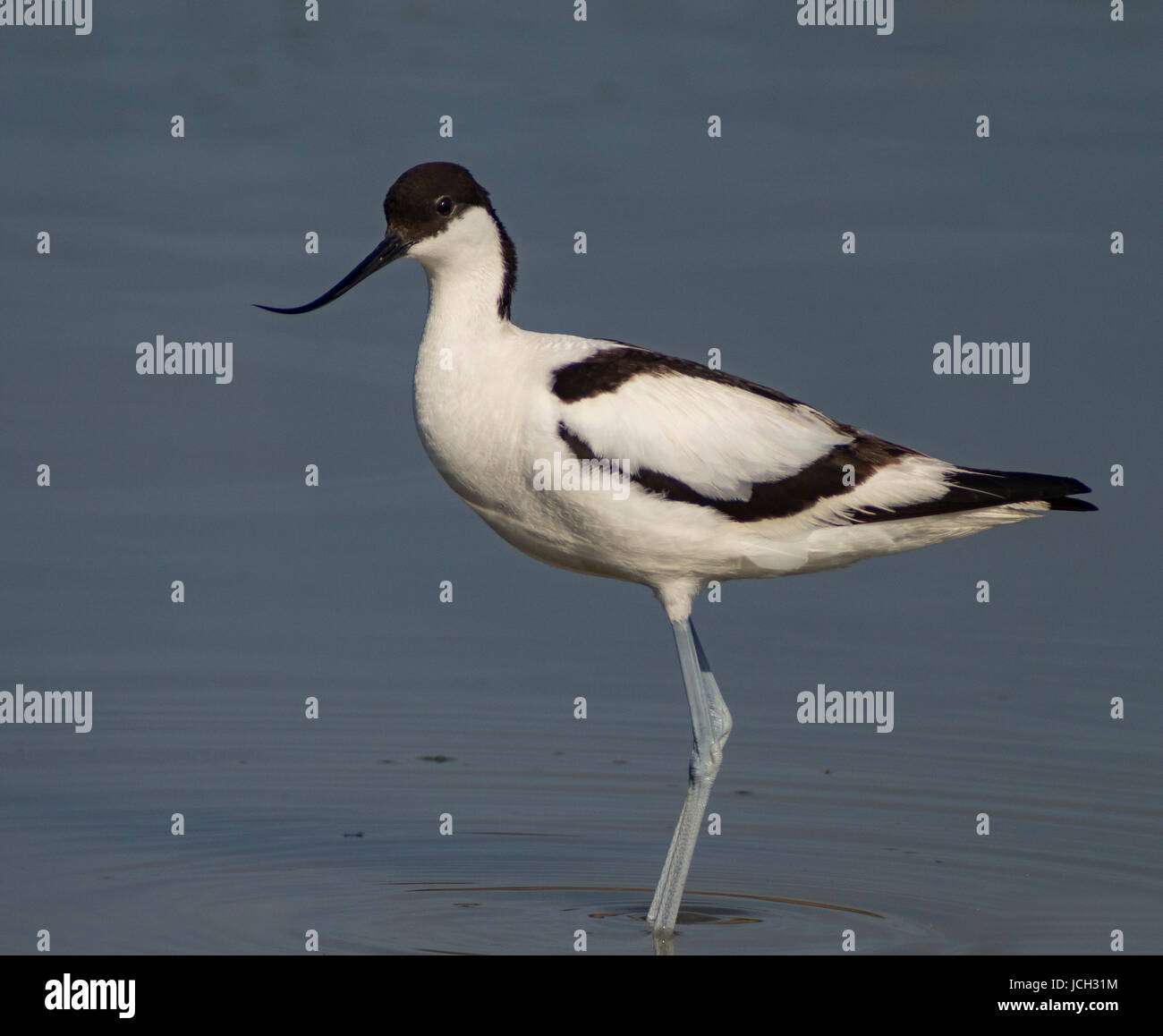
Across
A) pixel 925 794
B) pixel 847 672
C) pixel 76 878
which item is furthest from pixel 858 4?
pixel 76 878

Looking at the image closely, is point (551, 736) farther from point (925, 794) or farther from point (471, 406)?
point (471, 406)

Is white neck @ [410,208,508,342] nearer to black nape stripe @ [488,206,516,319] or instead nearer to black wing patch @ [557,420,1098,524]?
black nape stripe @ [488,206,516,319]

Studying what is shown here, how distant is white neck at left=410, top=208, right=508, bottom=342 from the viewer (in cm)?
867

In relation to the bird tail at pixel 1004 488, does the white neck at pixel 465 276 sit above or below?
above

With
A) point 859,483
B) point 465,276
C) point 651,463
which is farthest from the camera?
point 859,483

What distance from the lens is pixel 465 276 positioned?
8742 millimetres

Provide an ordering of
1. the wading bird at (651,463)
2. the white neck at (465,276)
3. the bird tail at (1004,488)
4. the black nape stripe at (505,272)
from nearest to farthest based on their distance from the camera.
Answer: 1. the wading bird at (651,463)
2. the white neck at (465,276)
3. the black nape stripe at (505,272)
4. the bird tail at (1004,488)

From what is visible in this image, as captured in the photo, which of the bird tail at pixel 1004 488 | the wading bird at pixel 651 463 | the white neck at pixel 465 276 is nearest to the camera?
the wading bird at pixel 651 463

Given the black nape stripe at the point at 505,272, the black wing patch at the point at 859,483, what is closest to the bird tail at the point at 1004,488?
the black wing patch at the point at 859,483

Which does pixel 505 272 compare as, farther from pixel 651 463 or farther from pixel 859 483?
pixel 859 483

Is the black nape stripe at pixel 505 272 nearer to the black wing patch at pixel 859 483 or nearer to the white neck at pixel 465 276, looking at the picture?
the white neck at pixel 465 276

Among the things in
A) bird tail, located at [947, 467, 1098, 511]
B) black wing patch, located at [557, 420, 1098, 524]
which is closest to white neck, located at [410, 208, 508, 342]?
black wing patch, located at [557, 420, 1098, 524]

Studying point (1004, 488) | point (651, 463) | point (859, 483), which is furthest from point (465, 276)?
point (1004, 488)

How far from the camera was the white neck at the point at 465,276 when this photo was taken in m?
8.67
